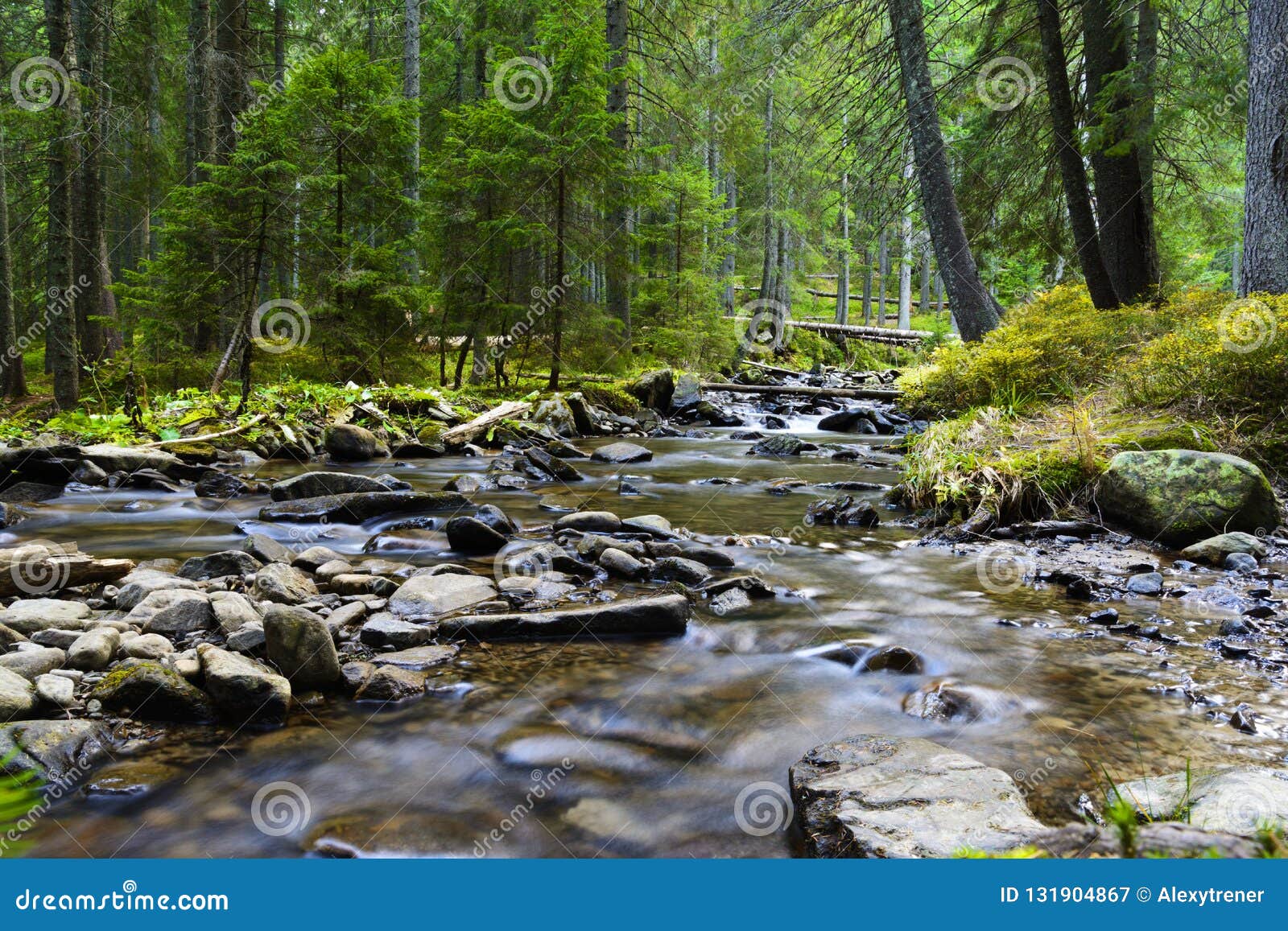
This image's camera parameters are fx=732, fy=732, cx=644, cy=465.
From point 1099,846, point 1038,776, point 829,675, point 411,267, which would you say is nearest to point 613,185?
point 411,267

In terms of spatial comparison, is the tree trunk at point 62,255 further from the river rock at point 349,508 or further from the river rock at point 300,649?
the river rock at point 300,649

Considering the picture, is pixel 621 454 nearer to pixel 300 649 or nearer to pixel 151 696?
pixel 300 649

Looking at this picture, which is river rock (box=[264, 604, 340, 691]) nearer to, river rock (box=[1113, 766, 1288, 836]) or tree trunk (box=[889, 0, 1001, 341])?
river rock (box=[1113, 766, 1288, 836])

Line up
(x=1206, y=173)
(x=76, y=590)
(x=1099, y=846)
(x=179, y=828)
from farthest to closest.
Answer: (x=1206, y=173)
(x=76, y=590)
(x=179, y=828)
(x=1099, y=846)

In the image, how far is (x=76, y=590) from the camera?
4.35 metres

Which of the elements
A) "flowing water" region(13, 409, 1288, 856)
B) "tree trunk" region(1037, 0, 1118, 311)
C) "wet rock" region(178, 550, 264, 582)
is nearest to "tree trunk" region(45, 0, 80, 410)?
"wet rock" region(178, 550, 264, 582)

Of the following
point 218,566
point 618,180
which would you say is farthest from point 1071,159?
point 218,566

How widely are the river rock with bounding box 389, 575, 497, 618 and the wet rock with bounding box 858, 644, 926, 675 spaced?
89.8 inches

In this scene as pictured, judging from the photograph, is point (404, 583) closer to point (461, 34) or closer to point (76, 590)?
point (76, 590)

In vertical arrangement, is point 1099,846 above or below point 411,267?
below

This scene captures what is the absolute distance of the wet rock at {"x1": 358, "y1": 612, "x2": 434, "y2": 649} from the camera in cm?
388

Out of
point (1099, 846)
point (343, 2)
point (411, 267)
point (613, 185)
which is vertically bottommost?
point (1099, 846)

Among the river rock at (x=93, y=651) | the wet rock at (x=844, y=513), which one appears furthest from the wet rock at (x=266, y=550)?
the wet rock at (x=844, y=513)

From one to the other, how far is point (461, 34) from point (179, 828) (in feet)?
83.2
